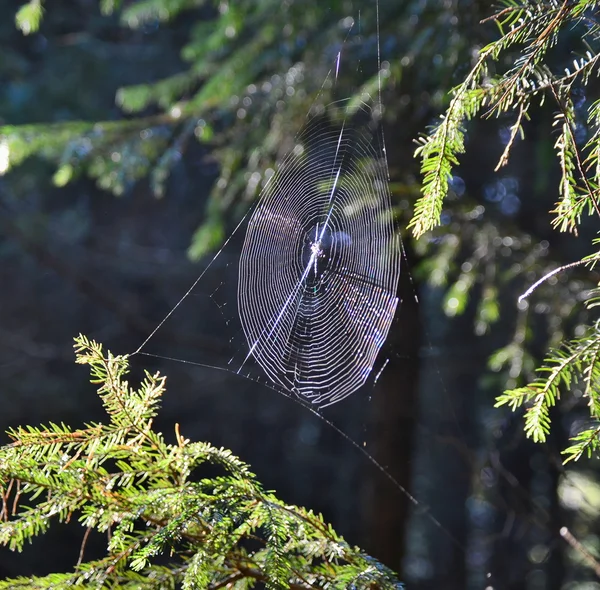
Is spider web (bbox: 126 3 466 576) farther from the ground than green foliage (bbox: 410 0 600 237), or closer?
farther from the ground

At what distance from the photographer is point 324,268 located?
277cm

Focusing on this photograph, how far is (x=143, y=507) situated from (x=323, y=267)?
1.73 m

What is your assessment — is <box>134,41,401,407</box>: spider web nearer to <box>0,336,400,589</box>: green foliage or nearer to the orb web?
the orb web

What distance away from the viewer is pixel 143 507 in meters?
1.17

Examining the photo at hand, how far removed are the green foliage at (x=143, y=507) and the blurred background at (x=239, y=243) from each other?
2.05 ft

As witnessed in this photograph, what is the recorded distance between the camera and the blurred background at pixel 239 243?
2.94 meters

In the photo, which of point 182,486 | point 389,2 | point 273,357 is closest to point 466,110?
point 182,486

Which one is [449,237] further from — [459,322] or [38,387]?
[38,387]

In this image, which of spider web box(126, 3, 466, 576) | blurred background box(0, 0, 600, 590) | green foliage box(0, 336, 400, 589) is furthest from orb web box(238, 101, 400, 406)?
green foliage box(0, 336, 400, 589)

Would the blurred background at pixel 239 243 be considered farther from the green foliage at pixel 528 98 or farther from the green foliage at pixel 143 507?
the green foliage at pixel 528 98

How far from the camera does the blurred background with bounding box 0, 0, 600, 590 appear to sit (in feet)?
9.64

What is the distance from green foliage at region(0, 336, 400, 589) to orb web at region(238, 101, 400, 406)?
1.13m

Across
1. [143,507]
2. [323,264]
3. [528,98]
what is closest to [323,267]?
[323,264]

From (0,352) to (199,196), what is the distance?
2679 millimetres
